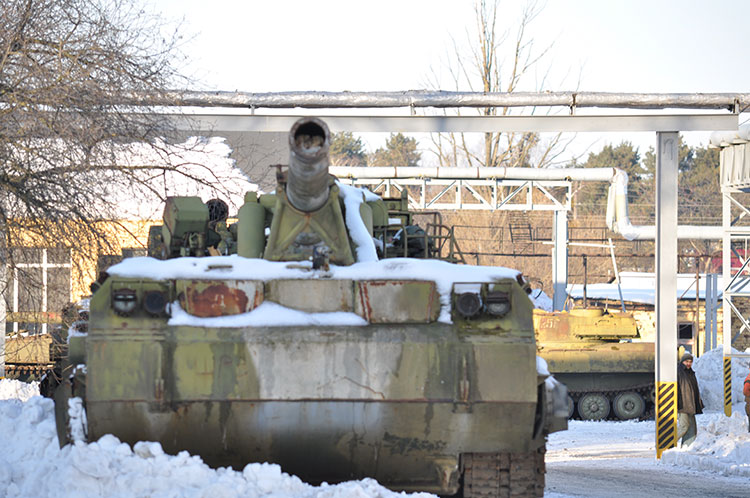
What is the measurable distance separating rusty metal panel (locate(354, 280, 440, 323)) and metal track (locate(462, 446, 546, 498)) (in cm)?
108

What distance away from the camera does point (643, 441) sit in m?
19.4

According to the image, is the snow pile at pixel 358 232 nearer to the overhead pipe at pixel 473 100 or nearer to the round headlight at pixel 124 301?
the round headlight at pixel 124 301

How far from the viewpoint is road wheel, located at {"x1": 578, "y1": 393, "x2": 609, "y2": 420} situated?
81.8 feet

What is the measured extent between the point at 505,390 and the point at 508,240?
Answer: 46.0 m

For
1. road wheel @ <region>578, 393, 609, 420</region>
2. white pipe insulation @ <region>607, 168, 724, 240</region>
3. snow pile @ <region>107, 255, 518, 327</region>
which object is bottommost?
road wheel @ <region>578, 393, 609, 420</region>

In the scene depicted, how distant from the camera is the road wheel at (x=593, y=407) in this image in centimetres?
2494

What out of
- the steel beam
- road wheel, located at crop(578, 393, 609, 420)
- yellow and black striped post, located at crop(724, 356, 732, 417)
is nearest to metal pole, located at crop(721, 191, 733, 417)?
yellow and black striped post, located at crop(724, 356, 732, 417)

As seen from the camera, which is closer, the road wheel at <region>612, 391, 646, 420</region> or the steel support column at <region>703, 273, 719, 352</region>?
the road wheel at <region>612, 391, 646, 420</region>

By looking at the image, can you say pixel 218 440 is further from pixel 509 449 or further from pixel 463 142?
pixel 463 142

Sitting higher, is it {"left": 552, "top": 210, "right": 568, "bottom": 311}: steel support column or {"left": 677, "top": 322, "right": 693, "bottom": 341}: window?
{"left": 552, "top": 210, "right": 568, "bottom": 311}: steel support column

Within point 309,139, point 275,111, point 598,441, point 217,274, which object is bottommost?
point 598,441

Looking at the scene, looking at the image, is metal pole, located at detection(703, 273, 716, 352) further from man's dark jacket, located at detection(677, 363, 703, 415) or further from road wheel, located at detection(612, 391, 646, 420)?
man's dark jacket, located at detection(677, 363, 703, 415)

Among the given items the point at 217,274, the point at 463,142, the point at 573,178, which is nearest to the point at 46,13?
the point at 217,274

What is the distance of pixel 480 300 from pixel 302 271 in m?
1.24
